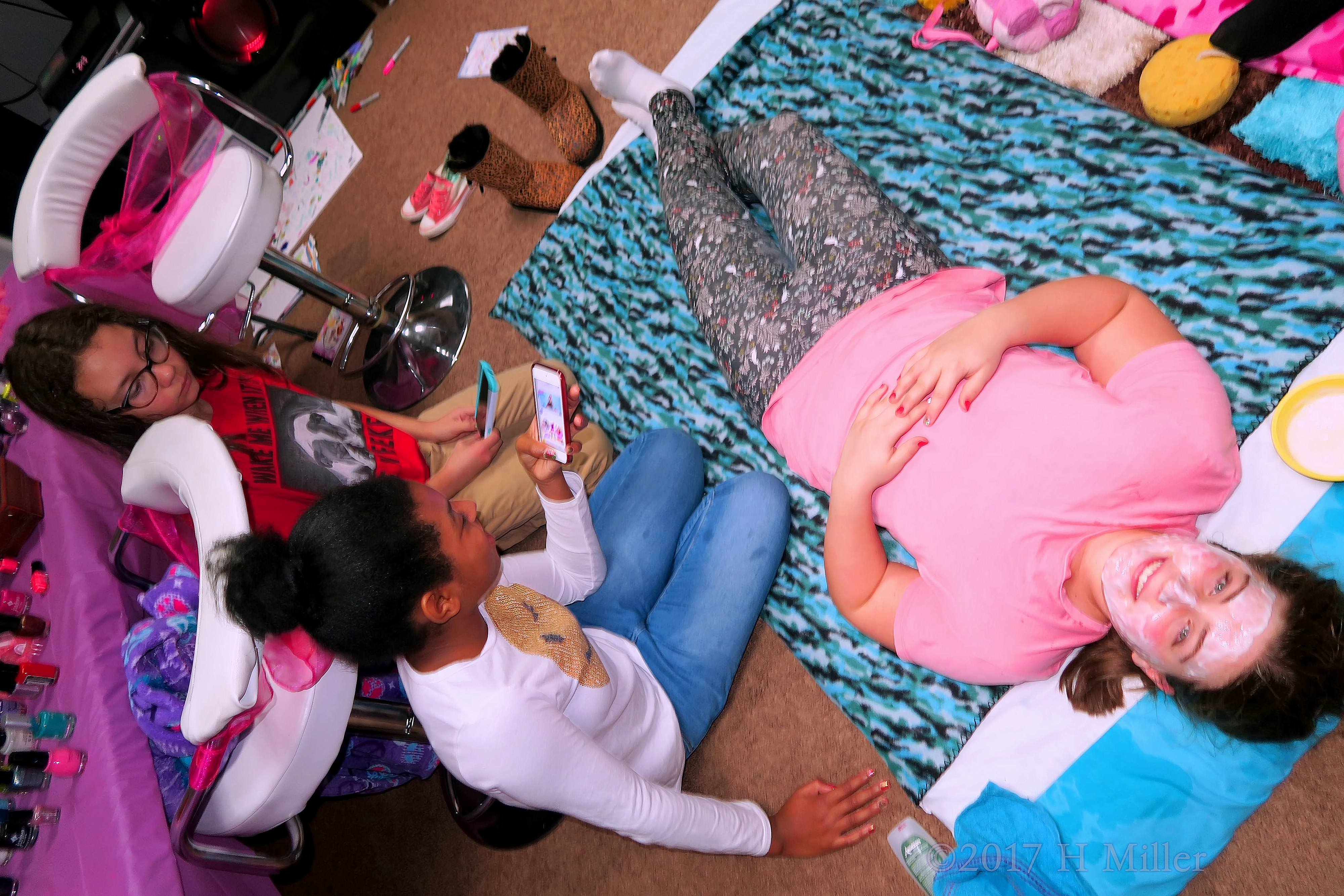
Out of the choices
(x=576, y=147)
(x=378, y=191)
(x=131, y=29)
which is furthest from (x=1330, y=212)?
(x=131, y=29)

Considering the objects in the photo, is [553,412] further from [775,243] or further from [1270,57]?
[1270,57]

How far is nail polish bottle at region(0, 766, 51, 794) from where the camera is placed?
4.24 feet

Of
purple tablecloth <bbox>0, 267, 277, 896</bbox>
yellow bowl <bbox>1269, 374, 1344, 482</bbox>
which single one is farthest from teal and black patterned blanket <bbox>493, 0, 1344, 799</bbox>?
purple tablecloth <bbox>0, 267, 277, 896</bbox>

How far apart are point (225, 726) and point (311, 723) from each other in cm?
9

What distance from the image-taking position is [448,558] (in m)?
0.93

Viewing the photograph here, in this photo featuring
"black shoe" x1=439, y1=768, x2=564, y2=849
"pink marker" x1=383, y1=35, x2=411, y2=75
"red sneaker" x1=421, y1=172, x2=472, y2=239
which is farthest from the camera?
"pink marker" x1=383, y1=35, x2=411, y2=75

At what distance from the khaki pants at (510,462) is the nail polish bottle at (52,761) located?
0.76 meters

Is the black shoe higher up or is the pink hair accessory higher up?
the pink hair accessory

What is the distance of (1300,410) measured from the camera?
106cm

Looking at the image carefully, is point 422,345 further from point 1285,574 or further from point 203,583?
point 1285,574

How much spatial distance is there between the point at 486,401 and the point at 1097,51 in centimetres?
144

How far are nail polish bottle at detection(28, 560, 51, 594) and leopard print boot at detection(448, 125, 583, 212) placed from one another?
1.29 m

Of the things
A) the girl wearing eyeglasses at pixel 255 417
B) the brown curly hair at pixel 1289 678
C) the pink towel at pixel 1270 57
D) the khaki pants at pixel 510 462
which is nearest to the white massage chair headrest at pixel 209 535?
the girl wearing eyeglasses at pixel 255 417

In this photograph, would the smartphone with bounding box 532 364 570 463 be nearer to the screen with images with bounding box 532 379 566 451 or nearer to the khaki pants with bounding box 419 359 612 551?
the screen with images with bounding box 532 379 566 451
